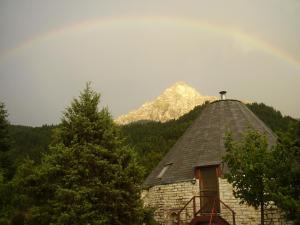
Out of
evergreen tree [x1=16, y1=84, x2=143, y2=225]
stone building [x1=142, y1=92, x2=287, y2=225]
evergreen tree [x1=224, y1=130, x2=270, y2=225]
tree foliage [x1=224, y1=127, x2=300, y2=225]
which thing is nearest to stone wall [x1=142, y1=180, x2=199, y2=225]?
stone building [x1=142, y1=92, x2=287, y2=225]

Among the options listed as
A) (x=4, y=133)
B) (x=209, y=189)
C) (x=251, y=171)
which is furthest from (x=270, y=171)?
(x=4, y=133)

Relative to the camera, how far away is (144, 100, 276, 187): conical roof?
79.5 feet

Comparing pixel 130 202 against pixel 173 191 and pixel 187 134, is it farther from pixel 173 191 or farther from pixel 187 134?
pixel 187 134

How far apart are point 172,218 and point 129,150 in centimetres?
679

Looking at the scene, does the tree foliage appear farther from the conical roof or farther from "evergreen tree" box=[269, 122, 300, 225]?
the conical roof

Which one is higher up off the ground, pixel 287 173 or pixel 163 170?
pixel 163 170

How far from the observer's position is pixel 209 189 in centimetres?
2291

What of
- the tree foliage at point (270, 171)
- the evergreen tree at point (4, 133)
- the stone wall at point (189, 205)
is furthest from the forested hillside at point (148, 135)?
the tree foliage at point (270, 171)

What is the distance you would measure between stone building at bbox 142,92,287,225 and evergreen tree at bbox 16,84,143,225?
3315 millimetres

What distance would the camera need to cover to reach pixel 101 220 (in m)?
17.6

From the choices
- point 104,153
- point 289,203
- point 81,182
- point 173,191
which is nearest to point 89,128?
point 104,153

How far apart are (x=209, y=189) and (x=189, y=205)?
1.59 metres

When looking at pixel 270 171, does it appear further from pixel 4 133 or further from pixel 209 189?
pixel 4 133

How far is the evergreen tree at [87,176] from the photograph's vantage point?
17.8 metres
